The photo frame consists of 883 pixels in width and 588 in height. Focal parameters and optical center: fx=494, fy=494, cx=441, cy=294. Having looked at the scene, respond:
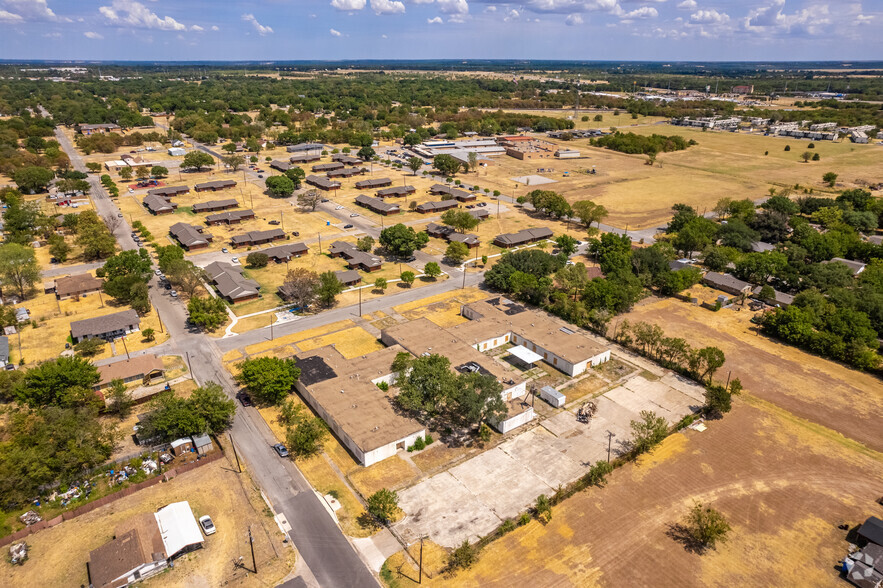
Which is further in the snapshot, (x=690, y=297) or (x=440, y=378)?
(x=690, y=297)

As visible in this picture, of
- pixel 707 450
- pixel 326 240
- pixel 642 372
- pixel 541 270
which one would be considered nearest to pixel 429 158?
pixel 326 240

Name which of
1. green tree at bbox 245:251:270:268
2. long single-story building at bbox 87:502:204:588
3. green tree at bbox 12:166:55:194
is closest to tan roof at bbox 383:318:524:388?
long single-story building at bbox 87:502:204:588

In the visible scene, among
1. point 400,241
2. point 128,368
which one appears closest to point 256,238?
point 400,241

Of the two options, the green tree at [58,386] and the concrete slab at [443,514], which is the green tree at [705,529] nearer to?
the concrete slab at [443,514]

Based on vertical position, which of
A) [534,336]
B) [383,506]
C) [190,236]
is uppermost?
[190,236]

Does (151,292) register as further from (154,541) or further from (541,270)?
(541,270)

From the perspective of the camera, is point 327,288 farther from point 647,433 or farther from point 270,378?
point 647,433

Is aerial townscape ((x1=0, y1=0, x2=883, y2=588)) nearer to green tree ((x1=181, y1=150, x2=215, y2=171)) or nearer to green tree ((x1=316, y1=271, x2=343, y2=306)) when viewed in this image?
green tree ((x1=316, y1=271, x2=343, y2=306))
